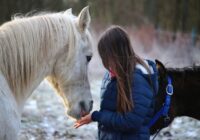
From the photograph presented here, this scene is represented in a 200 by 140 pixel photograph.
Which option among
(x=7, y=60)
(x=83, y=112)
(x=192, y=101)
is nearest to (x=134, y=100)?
(x=83, y=112)

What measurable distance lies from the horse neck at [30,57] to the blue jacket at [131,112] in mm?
521

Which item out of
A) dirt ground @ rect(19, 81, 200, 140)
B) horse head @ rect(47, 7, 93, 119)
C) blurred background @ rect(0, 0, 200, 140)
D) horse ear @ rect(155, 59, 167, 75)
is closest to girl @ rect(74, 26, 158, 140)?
horse head @ rect(47, 7, 93, 119)

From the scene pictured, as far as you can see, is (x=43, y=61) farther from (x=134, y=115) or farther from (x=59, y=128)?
(x=59, y=128)

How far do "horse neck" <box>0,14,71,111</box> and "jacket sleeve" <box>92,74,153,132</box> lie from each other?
0.65m

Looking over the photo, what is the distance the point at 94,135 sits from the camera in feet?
21.0

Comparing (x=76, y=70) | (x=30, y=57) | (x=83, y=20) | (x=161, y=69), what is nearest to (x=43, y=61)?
(x=30, y=57)

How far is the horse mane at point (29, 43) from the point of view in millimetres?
3254

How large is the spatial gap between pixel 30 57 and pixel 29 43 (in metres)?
0.11

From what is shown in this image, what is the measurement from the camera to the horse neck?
10.7ft

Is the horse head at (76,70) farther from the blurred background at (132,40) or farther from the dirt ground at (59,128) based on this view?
the dirt ground at (59,128)

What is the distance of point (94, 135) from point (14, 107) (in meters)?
3.31

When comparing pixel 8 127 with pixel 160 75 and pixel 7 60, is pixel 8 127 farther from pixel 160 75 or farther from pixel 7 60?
pixel 160 75

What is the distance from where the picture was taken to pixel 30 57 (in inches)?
132

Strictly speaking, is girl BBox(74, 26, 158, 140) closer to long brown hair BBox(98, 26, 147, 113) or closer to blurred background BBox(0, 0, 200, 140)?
long brown hair BBox(98, 26, 147, 113)
